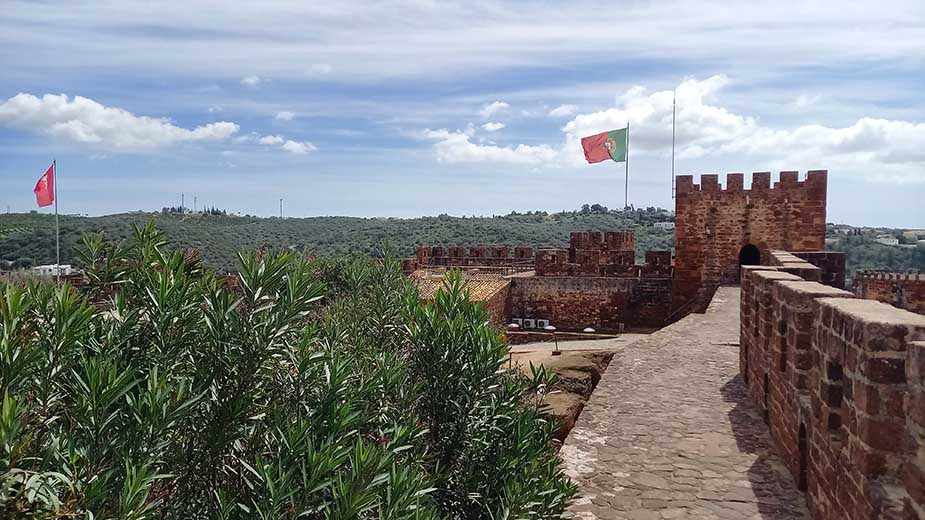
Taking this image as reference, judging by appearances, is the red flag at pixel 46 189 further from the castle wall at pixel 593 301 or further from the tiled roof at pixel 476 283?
the castle wall at pixel 593 301

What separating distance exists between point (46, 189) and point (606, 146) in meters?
17.9

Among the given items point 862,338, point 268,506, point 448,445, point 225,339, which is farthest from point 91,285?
point 862,338

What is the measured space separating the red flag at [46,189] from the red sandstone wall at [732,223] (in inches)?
682

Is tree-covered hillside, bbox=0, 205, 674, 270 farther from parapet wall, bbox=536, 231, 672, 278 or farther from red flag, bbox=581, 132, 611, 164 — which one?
parapet wall, bbox=536, 231, 672, 278

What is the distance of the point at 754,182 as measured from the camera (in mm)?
16391

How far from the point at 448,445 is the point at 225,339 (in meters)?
1.85

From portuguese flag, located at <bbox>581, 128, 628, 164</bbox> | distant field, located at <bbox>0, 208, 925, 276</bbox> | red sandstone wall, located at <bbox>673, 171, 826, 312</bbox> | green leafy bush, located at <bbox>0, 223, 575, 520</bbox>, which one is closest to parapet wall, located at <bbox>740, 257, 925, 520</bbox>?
green leafy bush, located at <bbox>0, 223, 575, 520</bbox>

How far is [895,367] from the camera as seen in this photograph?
2891mm

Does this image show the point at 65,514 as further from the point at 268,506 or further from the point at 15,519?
the point at 268,506

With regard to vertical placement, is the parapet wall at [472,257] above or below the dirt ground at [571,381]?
above

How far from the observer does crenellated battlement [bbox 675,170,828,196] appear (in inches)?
626

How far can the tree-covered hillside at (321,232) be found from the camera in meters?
37.7

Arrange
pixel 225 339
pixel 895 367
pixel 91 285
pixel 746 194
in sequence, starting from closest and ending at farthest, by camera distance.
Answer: pixel 895 367
pixel 225 339
pixel 91 285
pixel 746 194

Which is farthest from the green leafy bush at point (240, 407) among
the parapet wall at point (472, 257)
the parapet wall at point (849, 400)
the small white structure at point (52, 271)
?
the parapet wall at point (472, 257)
